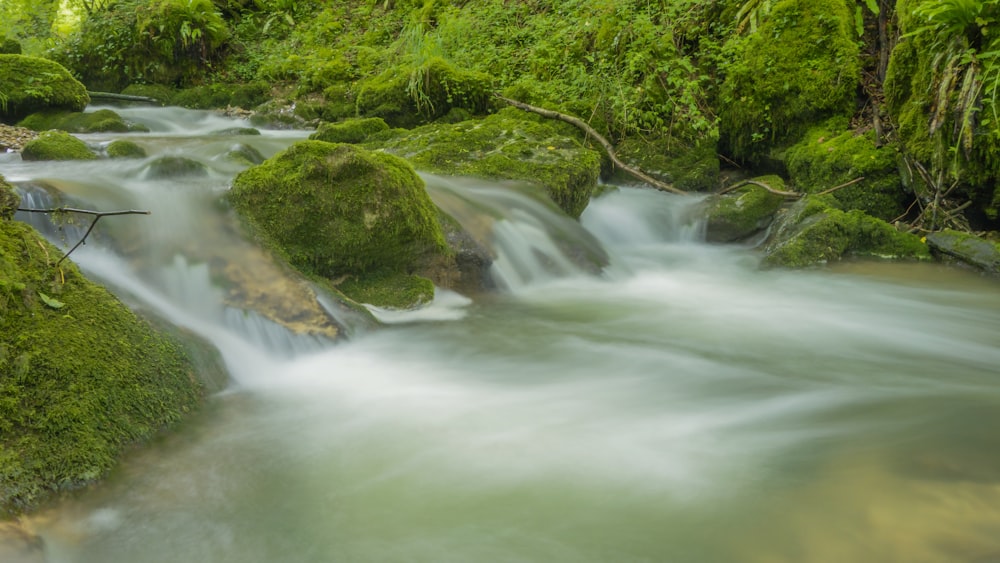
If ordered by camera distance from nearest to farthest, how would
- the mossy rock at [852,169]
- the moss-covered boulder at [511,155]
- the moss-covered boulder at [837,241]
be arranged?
the moss-covered boulder at [837,241], the moss-covered boulder at [511,155], the mossy rock at [852,169]

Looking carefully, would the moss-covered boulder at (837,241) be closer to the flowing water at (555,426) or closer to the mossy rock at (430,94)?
the flowing water at (555,426)

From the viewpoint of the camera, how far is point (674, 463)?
270 cm

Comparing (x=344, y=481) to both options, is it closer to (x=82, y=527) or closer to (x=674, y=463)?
(x=82, y=527)

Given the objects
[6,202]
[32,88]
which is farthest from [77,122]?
[6,202]

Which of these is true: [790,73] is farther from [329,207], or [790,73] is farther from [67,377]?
[67,377]

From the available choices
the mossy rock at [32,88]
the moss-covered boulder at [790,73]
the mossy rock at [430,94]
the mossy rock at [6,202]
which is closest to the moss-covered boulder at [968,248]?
the moss-covered boulder at [790,73]

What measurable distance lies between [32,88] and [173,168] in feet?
19.4

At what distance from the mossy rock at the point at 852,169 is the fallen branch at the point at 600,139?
4.57 feet

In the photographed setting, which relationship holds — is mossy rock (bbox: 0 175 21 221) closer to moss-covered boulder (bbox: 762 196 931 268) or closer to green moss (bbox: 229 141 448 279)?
green moss (bbox: 229 141 448 279)

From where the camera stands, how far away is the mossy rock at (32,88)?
30.7 ft

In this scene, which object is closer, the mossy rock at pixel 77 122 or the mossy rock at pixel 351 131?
the mossy rock at pixel 351 131

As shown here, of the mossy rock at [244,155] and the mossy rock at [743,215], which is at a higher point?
the mossy rock at [244,155]

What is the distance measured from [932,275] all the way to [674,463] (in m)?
4.39

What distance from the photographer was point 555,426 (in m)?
3.02
